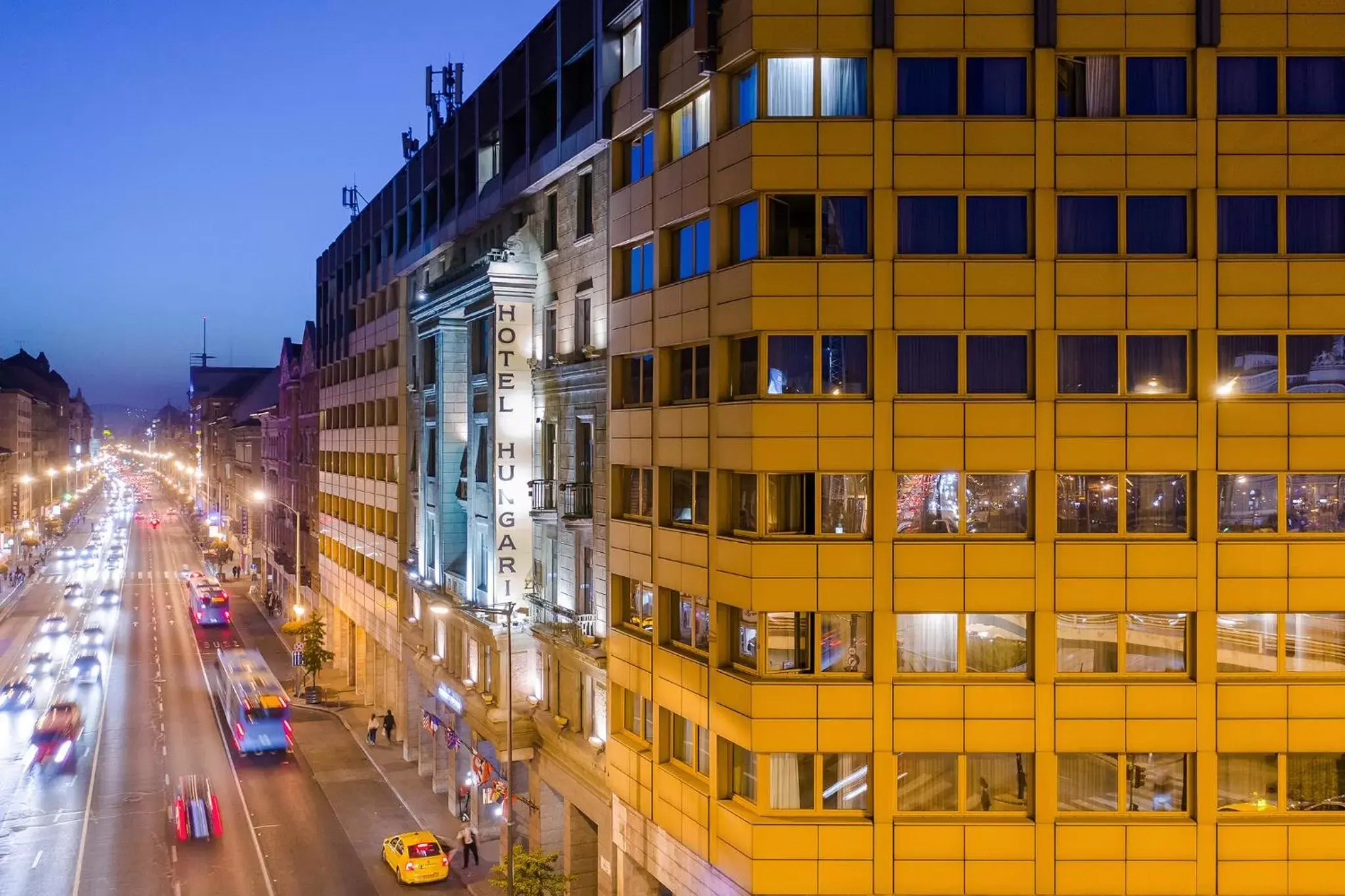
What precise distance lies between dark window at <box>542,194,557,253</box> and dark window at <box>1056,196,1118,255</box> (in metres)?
18.4

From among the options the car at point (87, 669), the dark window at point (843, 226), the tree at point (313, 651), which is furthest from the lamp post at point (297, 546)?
the dark window at point (843, 226)

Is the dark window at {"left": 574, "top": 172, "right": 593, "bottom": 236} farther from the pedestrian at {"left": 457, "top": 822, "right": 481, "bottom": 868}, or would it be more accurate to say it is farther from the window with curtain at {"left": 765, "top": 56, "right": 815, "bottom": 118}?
the pedestrian at {"left": 457, "top": 822, "right": 481, "bottom": 868}

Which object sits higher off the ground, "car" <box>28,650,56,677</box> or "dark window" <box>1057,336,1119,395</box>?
"dark window" <box>1057,336,1119,395</box>

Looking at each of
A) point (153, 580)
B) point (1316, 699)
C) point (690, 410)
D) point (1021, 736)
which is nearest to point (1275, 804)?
point (1316, 699)

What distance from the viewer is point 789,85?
2170cm

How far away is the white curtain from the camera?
20953 millimetres

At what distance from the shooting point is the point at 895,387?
21156 mm

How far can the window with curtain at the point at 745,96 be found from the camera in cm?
2212

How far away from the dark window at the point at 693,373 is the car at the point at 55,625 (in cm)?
7777

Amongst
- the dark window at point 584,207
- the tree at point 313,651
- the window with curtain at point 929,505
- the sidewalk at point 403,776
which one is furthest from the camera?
the tree at point 313,651

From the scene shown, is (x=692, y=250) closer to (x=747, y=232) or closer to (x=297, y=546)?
(x=747, y=232)

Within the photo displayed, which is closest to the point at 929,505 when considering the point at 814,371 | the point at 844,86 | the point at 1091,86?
the point at 814,371

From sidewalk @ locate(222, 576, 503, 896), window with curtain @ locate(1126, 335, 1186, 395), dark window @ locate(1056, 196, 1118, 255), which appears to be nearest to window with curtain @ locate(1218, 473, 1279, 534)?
window with curtain @ locate(1126, 335, 1186, 395)

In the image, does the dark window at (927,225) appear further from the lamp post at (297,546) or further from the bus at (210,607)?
the bus at (210,607)
